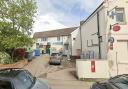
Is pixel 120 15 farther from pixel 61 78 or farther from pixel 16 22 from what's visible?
pixel 16 22

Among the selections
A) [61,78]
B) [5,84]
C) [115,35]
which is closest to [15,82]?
[5,84]

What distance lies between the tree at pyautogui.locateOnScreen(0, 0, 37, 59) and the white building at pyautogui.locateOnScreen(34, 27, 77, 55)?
23.5 metres

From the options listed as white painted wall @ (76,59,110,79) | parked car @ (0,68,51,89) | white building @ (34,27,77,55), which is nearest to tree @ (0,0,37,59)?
white painted wall @ (76,59,110,79)

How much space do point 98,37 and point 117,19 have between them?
295cm

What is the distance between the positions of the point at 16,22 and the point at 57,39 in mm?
29585

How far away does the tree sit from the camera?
29828mm

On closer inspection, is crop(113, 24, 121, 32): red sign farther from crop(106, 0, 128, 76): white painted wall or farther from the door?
the door

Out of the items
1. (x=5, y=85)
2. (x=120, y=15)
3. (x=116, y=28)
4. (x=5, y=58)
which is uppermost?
(x=120, y=15)

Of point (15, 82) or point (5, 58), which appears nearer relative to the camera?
point (15, 82)

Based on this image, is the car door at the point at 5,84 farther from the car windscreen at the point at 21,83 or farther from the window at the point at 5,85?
the car windscreen at the point at 21,83

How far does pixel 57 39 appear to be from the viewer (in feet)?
199

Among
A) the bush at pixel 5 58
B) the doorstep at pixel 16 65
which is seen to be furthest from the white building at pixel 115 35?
the bush at pixel 5 58

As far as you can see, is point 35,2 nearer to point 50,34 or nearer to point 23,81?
point 23,81

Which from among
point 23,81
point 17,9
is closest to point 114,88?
point 23,81
